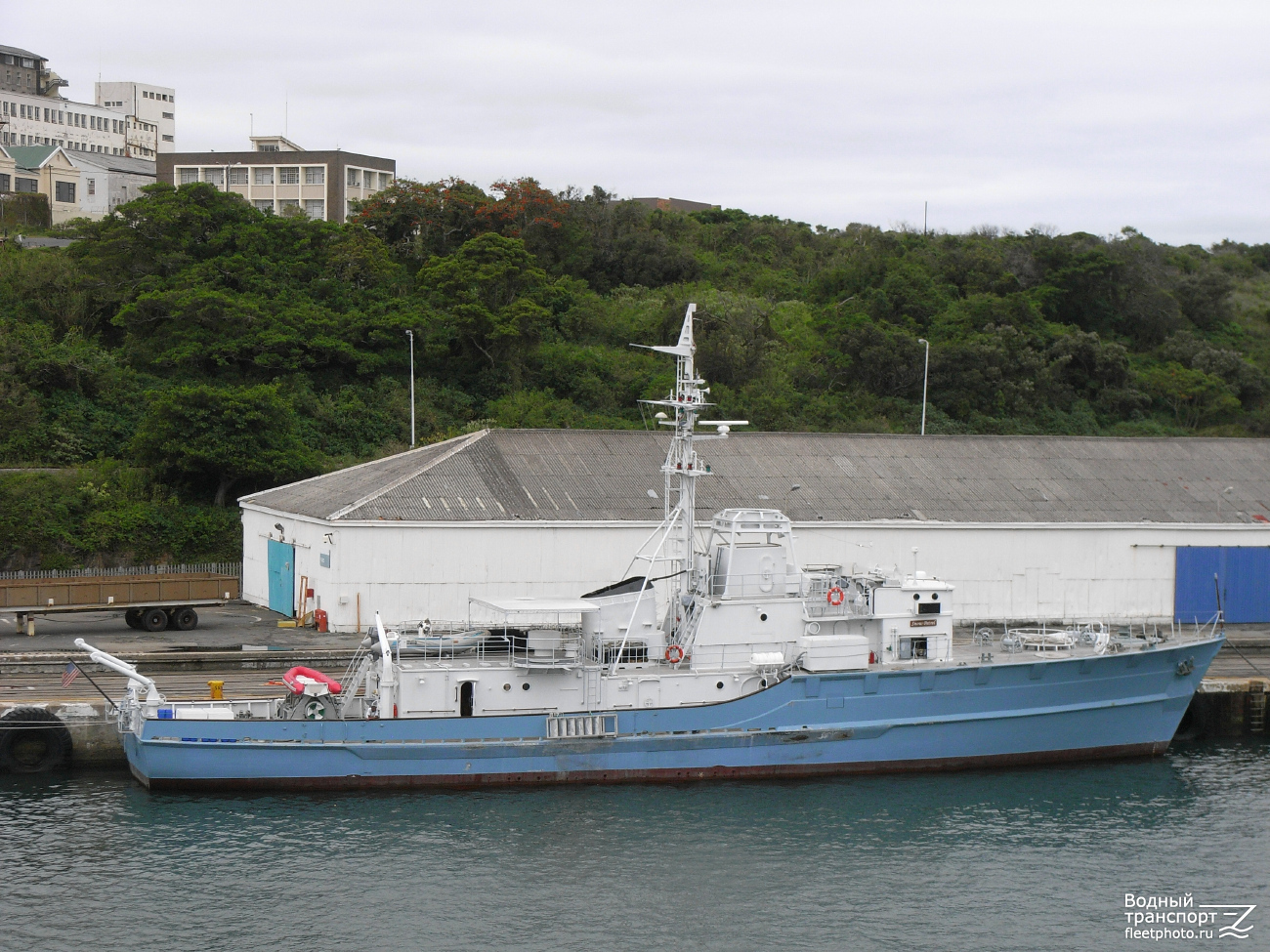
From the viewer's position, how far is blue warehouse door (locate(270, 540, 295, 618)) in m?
34.6

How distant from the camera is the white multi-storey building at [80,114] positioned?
290ft

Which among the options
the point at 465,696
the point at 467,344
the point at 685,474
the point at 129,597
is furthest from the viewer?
the point at 467,344

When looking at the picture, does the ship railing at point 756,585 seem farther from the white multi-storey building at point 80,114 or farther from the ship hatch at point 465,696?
the white multi-storey building at point 80,114

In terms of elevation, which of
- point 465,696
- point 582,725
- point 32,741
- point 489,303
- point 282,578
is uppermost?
point 489,303

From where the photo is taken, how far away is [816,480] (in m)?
37.0

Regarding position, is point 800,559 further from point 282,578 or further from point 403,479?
point 282,578

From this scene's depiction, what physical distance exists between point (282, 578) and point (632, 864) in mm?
18223

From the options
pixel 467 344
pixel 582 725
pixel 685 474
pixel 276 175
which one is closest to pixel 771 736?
pixel 582 725

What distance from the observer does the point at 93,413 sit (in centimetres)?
4656

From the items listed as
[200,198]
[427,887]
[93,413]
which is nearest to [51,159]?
[200,198]

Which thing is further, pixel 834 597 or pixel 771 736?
pixel 834 597

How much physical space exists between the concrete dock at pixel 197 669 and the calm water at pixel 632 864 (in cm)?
148

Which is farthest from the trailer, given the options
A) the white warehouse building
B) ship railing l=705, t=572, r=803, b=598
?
ship railing l=705, t=572, r=803, b=598

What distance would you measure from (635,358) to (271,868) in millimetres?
38723
